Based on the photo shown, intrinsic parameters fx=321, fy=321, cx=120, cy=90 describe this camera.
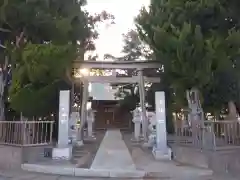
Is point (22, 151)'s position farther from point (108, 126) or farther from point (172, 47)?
point (108, 126)

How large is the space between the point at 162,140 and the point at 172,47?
121 inches

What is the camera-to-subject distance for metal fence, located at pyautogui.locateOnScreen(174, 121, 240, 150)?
8.54 m

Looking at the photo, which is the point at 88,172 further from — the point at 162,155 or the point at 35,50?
the point at 35,50

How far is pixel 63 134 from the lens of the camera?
1030 cm

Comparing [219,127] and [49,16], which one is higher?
[49,16]

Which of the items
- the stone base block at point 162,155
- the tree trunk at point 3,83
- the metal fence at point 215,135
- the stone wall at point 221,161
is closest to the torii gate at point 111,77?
the tree trunk at point 3,83

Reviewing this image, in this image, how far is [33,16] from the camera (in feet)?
36.5

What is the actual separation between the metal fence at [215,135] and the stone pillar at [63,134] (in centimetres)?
379

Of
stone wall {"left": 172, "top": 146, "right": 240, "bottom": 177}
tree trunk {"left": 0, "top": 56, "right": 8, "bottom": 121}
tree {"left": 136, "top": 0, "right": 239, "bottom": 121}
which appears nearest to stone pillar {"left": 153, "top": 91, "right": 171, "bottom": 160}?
tree {"left": 136, "top": 0, "right": 239, "bottom": 121}

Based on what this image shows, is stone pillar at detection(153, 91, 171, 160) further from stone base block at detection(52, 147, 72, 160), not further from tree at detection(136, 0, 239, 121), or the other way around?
stone base block at detection(52, 147, 72, 160)

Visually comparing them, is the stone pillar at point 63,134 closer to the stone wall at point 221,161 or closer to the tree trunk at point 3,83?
the tree trunk at point 3,83

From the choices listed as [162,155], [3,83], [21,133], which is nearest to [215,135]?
[162,155]

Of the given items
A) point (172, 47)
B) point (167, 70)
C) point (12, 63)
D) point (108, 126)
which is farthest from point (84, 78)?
point (108, 126)

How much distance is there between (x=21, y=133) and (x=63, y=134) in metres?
1.62
